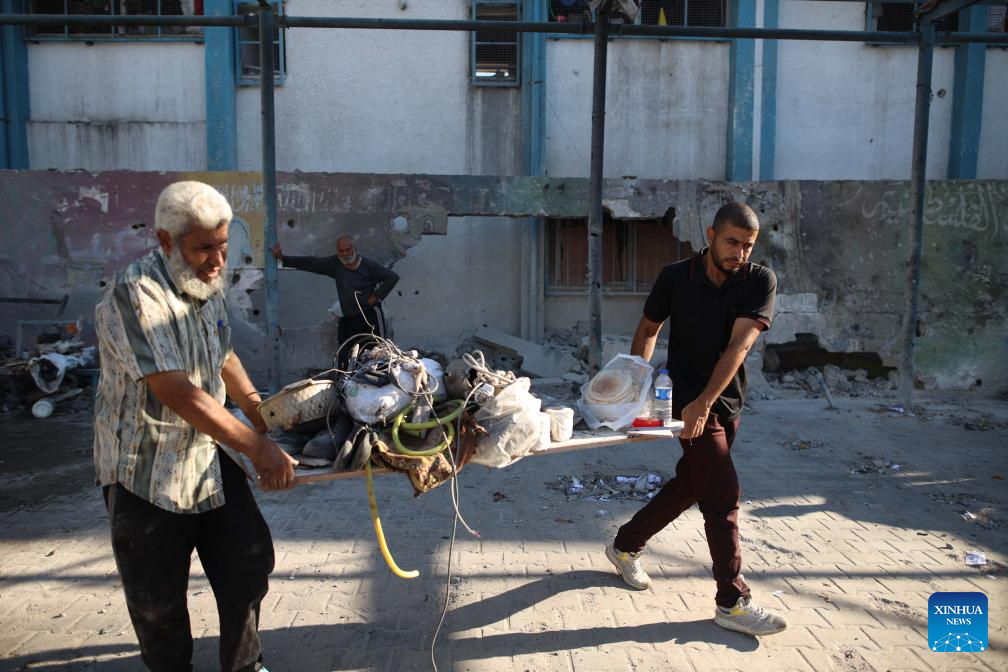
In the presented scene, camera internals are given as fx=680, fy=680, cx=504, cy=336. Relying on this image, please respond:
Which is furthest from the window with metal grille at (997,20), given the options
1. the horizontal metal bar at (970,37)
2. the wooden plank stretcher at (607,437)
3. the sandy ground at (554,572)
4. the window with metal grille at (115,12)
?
the window with metal grille at (115,12)

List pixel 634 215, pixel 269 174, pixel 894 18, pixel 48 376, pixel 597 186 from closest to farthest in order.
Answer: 1. pixel 269 174
2. pixel 597 186
3. pixel 48 376
4. pixel 634 215
5. pixel 894 18

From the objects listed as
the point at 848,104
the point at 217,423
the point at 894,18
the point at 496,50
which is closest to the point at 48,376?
the point at 217,423

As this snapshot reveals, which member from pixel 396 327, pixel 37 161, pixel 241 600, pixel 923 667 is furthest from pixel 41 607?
pixel 37 161

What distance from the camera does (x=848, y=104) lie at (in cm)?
1033

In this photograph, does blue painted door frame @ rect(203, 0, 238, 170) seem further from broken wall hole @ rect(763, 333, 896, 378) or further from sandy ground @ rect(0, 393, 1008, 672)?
broken wall hole @ rect(763, 333, 896, 378)

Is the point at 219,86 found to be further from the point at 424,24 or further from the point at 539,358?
the point at 539,358

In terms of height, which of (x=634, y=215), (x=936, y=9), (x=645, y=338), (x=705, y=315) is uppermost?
(x=936, y=9)

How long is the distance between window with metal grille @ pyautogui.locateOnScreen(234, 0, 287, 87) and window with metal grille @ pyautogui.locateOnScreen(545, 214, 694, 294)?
4537 mm

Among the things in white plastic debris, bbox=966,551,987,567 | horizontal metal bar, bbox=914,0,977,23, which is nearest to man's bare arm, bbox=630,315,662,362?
white plastic debris, bbox=966,551,987,567

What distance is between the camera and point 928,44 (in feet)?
22.8

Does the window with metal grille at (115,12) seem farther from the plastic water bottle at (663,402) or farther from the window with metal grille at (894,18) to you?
the window with metal grille at (894,18)

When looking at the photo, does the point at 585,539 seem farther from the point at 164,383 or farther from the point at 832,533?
the point at 164,383

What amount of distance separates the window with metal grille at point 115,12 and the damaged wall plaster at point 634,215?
10.8ft

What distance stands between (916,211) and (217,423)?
7587mm
